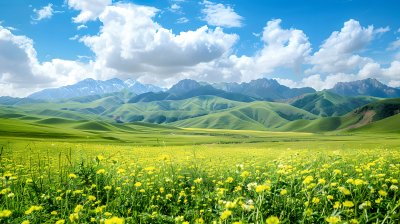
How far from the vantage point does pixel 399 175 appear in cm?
549

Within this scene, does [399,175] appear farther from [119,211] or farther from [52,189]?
[52,189]

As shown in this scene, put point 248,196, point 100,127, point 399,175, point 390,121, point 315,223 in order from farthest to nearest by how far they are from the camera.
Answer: point 390,121, point 100,127, point 399,175, point 248,196, point 315,223

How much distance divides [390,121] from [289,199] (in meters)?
194

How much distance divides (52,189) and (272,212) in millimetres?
5270

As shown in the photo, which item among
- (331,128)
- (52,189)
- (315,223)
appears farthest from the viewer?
(331,128)

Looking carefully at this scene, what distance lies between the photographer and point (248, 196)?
4082 millimetres

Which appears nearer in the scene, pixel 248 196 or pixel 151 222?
pixel 151 222

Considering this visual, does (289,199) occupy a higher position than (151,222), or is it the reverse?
(289,199)

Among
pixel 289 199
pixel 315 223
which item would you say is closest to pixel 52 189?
pixel 289 199

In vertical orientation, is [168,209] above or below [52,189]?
below

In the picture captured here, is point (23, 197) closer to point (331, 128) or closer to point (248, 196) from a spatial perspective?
point (248, 196)

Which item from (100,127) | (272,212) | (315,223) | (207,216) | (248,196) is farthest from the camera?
(100,127)

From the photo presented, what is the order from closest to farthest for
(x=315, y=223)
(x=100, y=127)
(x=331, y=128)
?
(x=315, y=223) → (x=100, y=127) → (x=331, y=128)

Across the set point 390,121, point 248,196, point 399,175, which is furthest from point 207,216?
point 390,121
